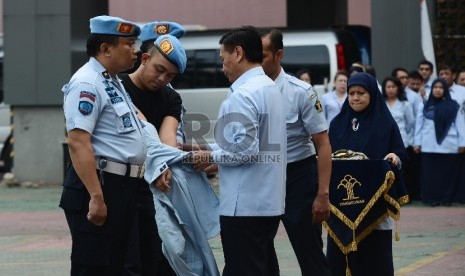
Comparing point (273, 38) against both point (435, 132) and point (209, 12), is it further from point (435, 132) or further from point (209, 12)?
point (209, 12)

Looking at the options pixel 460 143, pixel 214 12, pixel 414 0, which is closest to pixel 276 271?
pixel 460 143

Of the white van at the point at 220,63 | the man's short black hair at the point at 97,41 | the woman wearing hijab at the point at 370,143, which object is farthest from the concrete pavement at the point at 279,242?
the white van at the point at 220,63

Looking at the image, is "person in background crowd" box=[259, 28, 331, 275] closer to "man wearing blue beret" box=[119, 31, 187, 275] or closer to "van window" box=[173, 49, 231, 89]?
"man wearing blue beret" box=[119, 31, 187, 275]

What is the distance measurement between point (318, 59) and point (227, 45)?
49.3 feet

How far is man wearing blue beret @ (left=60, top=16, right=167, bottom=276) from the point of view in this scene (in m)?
6.70

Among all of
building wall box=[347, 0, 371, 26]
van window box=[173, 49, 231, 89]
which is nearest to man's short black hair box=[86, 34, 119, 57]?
van window box=[173, 49, 231, 89]

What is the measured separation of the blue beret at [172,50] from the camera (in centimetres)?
771

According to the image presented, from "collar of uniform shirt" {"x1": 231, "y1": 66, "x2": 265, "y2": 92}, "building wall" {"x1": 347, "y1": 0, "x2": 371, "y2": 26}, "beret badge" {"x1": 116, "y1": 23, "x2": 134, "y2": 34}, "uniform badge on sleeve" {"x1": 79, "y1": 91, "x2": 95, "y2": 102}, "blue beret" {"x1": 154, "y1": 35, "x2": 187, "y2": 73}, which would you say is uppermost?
"building wall" {"x1": 347, "y1": 0, "x2": 371, "y2": 26}

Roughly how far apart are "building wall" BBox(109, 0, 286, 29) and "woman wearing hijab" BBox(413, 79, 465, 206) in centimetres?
1489

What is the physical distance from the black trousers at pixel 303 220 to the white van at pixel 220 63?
13.5 m

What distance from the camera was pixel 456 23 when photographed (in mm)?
19109

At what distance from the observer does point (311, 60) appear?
21906 millimetres

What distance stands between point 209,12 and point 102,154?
25253 millimetres

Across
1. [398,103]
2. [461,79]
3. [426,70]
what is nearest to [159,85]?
[398,103]
